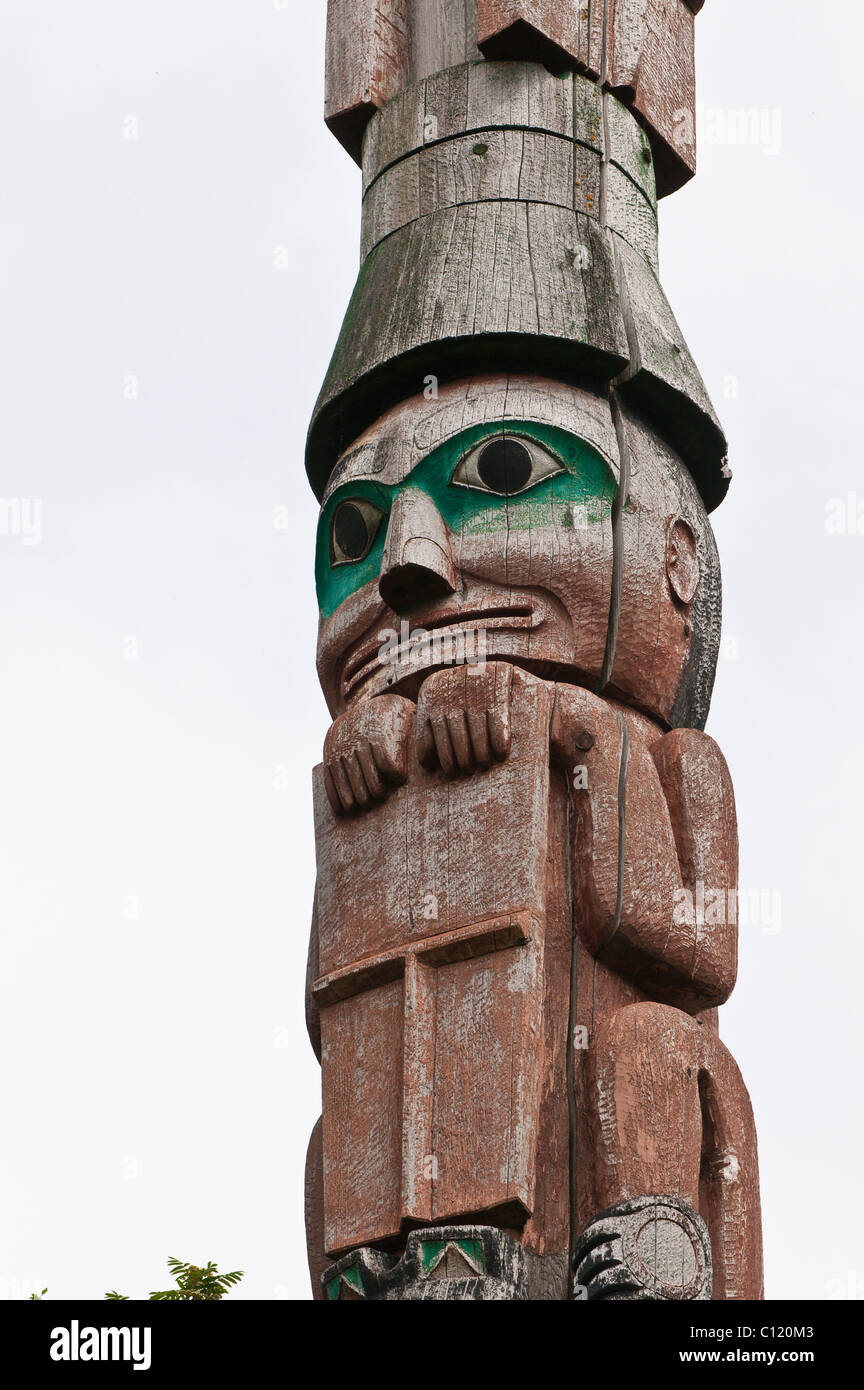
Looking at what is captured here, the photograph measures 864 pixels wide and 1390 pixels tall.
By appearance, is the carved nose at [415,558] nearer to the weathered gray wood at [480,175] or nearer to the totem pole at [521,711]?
the totem pole at [521,711]

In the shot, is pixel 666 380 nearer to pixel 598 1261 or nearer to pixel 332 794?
pixel 332 794

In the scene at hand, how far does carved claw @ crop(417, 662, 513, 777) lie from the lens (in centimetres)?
671

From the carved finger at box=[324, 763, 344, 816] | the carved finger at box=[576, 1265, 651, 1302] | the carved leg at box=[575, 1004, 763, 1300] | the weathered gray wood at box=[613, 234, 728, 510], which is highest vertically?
the weathered gray wood at box=[613, 234, 728, 510]

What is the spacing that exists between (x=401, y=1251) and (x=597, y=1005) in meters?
0.96

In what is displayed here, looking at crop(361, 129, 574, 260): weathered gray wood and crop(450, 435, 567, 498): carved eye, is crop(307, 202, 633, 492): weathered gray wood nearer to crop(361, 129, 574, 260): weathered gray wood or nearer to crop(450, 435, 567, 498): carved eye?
crop(361, 129, 574, 260): weathered gray wood

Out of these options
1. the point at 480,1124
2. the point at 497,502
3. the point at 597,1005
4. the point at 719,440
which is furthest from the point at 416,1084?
the point at 719,440

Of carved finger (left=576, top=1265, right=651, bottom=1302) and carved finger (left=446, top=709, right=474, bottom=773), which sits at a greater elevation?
carved finger (left=446, top=709, right=474, bottom=773)

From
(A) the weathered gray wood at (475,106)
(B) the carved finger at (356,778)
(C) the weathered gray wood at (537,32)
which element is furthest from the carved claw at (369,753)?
(C) the weathered gray wood at (537,32)

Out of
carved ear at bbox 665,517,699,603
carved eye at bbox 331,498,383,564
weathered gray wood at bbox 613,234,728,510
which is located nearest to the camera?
carved ear at bbox 665,517,699,603

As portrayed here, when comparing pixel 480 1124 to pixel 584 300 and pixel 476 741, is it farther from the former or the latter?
pixel 584 300

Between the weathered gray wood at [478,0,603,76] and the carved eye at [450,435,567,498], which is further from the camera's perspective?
the weathered gray wood at [478,0,603,76]

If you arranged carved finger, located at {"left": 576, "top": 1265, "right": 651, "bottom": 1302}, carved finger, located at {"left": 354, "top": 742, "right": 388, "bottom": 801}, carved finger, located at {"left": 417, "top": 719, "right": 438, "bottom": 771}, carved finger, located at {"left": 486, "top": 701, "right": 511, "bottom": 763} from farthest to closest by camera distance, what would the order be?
1. carved finger, located at {"left": 354, "top": 742, "right": 388, "bottom": 801}
2. carved finger, located at {"left": 417, "top": 719, "right": 438, "bottom": 771}
3. carved finger, located at {"left": 486, "top": 701, "right": 511, "bottom": 763}
4. carved finger, located at {"left": 576, "top": 1265, "right": 651, "bottom": 1302}

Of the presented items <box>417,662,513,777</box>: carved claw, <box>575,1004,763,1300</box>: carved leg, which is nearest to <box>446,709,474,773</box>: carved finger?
<box>417,662,513,777</box>: carved claw
